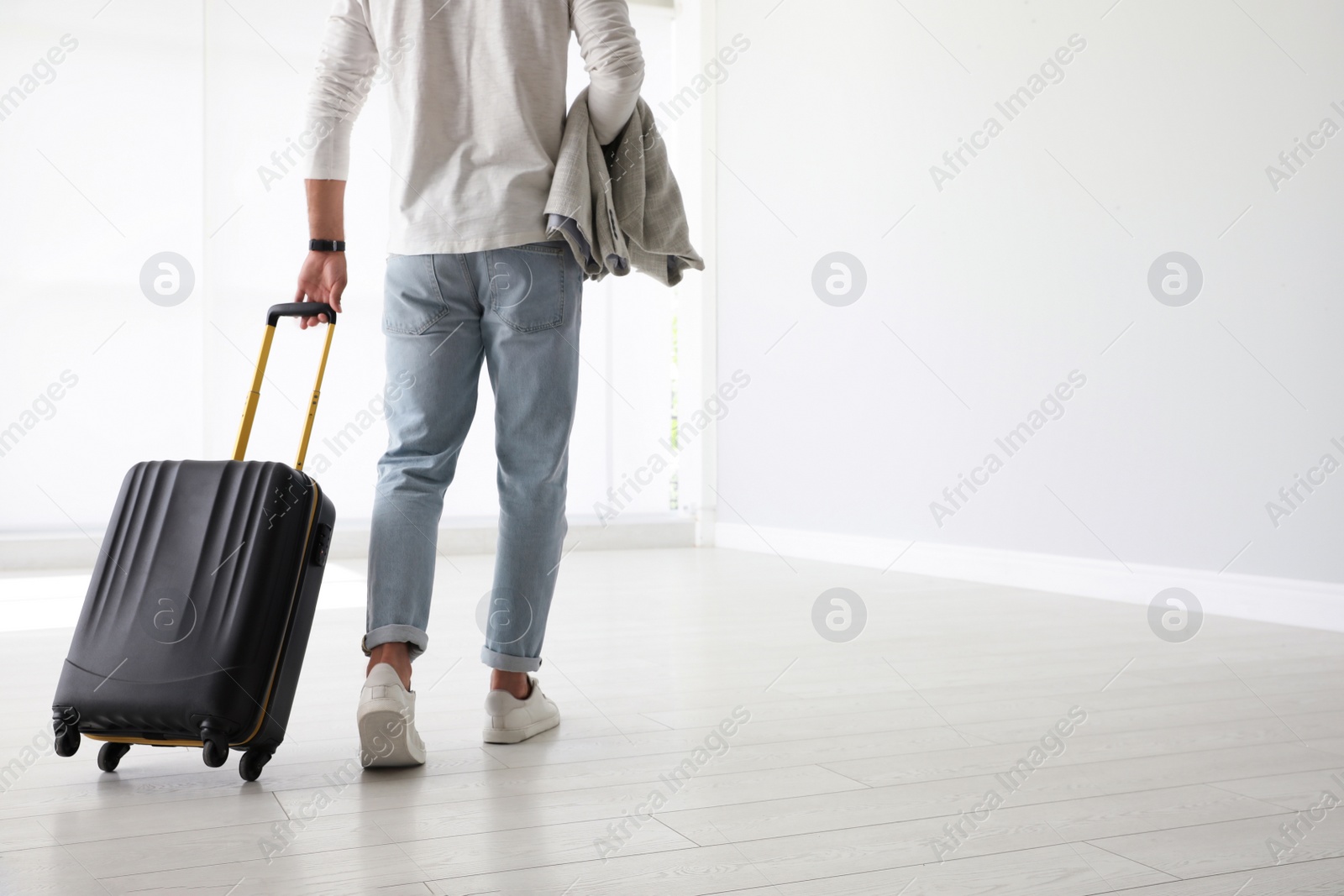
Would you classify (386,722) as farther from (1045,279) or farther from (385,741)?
(1045,279)

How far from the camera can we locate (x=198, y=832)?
119cm

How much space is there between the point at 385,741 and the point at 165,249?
376cm

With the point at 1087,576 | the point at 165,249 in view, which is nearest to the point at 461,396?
the point at 1087,576

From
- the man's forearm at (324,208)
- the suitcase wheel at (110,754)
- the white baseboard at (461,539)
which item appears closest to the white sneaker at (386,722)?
the suitcase wheel at (110,754)

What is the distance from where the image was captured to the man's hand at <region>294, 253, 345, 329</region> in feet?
5.12

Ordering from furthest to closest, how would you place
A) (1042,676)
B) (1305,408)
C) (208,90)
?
(208,90) < (1305,408) < (1042,676)

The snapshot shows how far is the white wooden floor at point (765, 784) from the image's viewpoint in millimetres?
1071

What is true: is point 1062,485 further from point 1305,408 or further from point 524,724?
point 524,724

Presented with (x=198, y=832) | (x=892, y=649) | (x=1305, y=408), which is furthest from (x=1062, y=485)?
(x=198, y=832)

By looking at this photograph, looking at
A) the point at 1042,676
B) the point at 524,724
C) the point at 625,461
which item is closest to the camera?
the point at 524,724

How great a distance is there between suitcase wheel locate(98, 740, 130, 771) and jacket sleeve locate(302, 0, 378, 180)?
784 millimetres

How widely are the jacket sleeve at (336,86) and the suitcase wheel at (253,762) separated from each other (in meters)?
0.76

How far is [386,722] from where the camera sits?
141 centimetres

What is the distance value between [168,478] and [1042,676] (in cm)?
150
